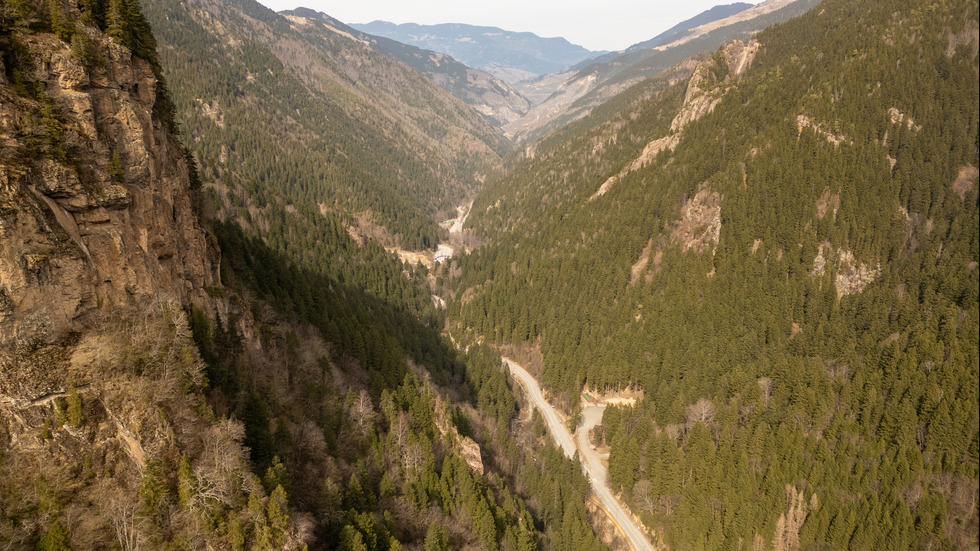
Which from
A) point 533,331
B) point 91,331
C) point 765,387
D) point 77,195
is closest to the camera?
point 91,331

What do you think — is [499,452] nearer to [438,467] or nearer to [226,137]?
[438,467]

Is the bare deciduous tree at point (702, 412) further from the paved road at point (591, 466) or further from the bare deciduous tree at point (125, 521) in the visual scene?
the bare deciduous tree at point (125, 521)

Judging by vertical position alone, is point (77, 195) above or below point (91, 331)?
above

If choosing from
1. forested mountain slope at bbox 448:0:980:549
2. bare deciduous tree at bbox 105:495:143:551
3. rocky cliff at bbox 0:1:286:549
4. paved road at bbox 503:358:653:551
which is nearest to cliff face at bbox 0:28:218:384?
rocky cliff at bbox 0:1:286:549

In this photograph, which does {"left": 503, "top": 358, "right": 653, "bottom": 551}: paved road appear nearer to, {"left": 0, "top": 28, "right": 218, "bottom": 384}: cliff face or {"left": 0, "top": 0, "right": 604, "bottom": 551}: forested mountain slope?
{"left": 0, "top": 0, "right": 604, "bottom": 551}: forested mountain slope

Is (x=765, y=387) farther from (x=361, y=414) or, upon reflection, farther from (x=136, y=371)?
(x=136, y=371)

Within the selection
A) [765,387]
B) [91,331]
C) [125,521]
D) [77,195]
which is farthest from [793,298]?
[77,195]
